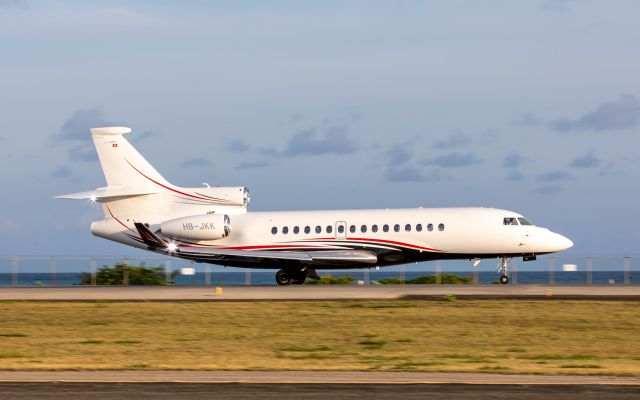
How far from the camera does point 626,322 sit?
1089 inches

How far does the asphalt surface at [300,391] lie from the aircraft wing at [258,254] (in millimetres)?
27683

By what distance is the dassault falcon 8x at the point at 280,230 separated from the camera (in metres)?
44.0

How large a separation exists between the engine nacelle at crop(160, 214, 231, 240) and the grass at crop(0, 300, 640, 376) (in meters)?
11.9

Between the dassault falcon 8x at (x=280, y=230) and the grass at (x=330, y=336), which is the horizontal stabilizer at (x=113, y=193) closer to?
the dassault falcon 8x at (x=280, y=230)

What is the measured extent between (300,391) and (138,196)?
33.5 metres

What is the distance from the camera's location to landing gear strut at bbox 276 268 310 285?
4662cm

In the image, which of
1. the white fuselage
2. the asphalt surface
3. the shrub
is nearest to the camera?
the asphalt surface

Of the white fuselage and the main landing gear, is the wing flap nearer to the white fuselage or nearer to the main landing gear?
the white fuselage

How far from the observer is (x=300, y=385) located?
16797 millimetres

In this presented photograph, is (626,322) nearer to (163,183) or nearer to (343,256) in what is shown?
(343,256)

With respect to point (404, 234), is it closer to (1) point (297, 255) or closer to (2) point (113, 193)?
(1) point (297, 255)

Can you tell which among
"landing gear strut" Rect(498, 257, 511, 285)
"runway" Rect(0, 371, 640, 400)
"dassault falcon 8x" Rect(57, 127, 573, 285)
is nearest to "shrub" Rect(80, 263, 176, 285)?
"dassault falcon 8x" Rect(57, 127, 573, 285)

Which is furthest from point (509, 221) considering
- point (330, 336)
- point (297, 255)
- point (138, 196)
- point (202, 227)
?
point (330, 336)

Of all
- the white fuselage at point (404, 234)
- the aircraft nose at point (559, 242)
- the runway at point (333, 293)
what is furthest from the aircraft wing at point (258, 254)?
the aircraft nose at point (559, 242)
